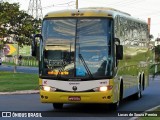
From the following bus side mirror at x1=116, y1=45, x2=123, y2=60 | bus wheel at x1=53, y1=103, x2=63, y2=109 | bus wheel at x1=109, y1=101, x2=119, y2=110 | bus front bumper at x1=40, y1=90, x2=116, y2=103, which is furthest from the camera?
bus wheel at x1=53, y1=103, x2=63, y2=109

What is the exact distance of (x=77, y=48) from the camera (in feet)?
58.5

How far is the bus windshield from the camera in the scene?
17.6 metres

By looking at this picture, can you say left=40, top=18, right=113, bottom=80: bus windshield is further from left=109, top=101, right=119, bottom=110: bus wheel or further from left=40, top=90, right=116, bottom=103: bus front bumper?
left=109, top=101, right=119, bottom=110: bus wheel

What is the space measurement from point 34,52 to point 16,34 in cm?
3260

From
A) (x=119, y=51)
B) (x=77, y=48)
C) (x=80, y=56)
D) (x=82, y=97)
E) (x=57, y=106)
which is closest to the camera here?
(x=82, y=97)

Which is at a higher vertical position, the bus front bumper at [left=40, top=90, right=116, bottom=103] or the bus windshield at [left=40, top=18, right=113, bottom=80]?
the bus windshield at [left=40, top=18, right=113, bottom=80]

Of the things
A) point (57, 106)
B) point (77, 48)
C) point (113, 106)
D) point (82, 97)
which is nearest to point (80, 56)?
point (77, 48)

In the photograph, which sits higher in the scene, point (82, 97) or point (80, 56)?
point (80, 56)

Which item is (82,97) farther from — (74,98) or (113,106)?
(113,106)

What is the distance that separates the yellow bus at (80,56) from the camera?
57.3 ft

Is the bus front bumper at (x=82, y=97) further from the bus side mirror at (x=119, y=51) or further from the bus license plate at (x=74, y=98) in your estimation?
the bus side mirror at (x=119, y=51)

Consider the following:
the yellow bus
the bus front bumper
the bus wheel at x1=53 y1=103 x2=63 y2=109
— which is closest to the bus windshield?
the yellow bus

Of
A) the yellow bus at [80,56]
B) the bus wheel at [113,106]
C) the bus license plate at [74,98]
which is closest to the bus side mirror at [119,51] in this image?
the yellow bus at [80,56]

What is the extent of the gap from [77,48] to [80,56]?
307 mm
